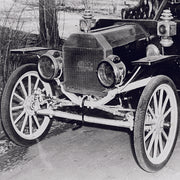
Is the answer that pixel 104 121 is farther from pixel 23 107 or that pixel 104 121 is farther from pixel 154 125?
pixel 23 107

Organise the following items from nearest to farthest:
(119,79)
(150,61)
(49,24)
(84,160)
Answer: (150,61)
(119,79)
(84,160)
(49,24)

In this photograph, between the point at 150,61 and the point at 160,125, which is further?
the point at 160,125

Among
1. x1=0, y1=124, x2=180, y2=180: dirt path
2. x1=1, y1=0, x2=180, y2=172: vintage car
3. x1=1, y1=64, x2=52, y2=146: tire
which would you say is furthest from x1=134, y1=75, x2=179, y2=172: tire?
x1=1, y1=64, x2=52, y2=146: tire

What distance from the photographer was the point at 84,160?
12.9 feet

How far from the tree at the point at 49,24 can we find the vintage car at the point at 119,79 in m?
2.08

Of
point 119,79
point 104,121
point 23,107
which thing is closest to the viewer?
point 119,79

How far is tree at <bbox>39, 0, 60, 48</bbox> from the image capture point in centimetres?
650

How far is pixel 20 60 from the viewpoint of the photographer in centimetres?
616

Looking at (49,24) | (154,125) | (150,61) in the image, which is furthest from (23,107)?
(49,24)

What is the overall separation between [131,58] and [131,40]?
0.19m

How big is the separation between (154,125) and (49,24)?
3.50 m

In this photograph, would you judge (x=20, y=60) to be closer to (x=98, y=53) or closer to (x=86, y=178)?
(x=98, y=53)

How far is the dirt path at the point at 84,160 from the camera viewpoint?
3602 millimetres

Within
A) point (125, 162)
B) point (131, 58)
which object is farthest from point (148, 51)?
point (125, 162)
